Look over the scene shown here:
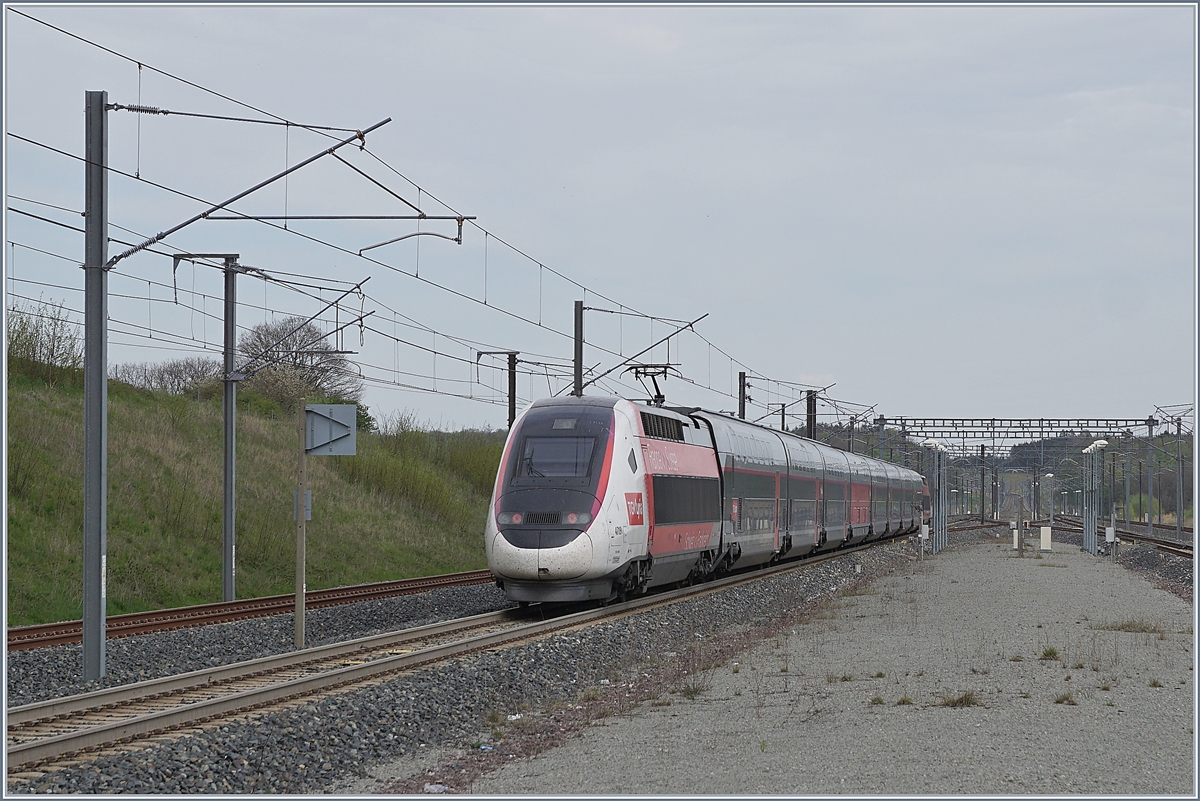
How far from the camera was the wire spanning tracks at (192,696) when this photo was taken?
10.7 meters

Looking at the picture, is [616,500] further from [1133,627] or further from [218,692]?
[218,692]

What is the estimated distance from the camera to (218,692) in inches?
532

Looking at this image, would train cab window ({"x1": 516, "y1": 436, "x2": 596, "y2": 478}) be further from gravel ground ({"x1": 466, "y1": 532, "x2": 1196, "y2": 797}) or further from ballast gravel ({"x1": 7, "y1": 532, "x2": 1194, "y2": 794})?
gravel ground ({"x1": 466, "y1": 532, "x2": 1196, "y2": 797})

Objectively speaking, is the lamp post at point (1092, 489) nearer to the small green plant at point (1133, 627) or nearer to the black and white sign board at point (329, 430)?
the small green plant at point (1133, 627)

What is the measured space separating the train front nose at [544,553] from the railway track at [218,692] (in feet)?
3.27

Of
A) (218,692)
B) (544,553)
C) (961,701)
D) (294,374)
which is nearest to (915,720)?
(961,701)

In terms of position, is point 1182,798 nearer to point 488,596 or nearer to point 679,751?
point 679,751

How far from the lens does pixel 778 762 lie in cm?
991

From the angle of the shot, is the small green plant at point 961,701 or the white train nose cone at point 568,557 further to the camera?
the white train nose cone at point 568,557

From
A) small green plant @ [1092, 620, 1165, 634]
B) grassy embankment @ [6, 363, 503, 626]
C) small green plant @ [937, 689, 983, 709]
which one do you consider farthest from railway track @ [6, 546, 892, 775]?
grassy embankment @ [6, 363, 503, 626]

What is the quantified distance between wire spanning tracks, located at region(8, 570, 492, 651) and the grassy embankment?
2858 mm

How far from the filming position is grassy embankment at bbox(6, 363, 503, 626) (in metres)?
27.1

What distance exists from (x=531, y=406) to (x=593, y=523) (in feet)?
9.90

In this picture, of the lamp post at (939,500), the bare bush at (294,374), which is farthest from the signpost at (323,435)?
the bare bush at (294,374)
